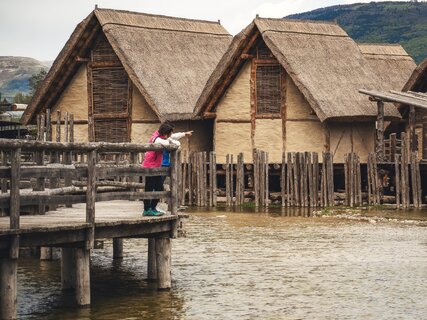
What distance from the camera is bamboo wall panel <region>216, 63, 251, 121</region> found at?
38.4 meters

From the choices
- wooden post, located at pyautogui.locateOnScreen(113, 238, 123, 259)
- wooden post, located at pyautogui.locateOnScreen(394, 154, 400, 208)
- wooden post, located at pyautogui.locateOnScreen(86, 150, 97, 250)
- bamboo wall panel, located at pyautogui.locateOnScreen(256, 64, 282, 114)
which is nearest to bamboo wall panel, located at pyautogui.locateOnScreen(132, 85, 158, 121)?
bamboo wall panel, located at pyautogui.locateOnScreen(256, 64, 282, 114)

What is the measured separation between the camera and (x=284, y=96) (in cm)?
3788

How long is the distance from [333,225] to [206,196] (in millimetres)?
7573

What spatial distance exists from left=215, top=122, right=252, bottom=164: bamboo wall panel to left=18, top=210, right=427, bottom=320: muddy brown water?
11738 millimetres

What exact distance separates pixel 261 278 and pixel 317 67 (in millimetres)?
20103

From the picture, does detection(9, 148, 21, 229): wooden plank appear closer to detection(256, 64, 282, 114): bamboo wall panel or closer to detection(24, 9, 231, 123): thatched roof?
detection(24, 9, 231, 123): thatched roof

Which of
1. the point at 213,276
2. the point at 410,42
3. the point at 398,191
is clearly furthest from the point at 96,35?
the point at 410,42

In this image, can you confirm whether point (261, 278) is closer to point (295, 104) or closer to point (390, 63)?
point (295, 104)

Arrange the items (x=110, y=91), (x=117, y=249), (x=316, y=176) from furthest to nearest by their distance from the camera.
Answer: (x=110, y=91) → (x=316, y=176) → (x=117, y=249)

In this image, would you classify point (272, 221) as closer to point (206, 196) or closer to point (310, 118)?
point (206, 196)

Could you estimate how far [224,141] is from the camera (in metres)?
38.9

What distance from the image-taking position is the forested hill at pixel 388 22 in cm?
12419

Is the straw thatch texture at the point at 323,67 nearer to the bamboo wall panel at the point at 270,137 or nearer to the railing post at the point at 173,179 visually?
the bamboo wall panel at the point at 270,137

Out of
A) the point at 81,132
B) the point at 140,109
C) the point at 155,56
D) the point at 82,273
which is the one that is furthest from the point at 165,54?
the point at 82,273
